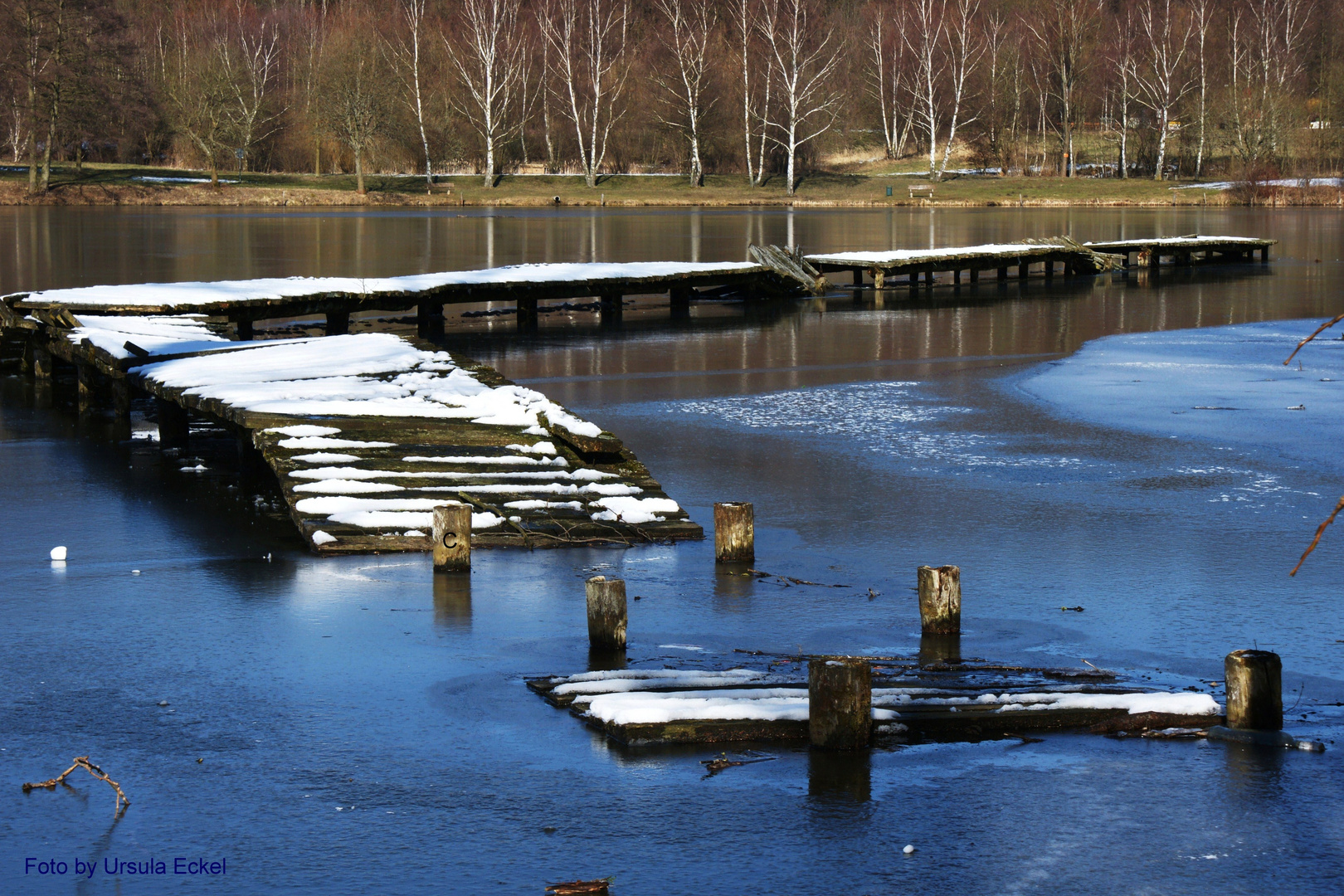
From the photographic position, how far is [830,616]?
7.93 metres

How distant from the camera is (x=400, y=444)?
10.8 metres

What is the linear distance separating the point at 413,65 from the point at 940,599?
69.8 metres

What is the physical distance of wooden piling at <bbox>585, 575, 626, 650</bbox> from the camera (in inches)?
286

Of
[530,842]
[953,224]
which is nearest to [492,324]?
[530,842]

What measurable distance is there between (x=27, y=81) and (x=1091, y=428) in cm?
6015

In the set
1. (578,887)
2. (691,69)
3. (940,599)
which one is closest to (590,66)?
(691,69)

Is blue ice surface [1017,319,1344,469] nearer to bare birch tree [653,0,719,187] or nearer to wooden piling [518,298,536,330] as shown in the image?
wooden piling [518,298,536,330]

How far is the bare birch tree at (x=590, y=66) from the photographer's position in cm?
7212

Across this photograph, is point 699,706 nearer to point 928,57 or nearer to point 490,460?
point 490,460

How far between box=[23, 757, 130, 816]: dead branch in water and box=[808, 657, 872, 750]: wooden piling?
102 inches

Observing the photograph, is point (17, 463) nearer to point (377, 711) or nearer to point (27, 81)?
point (377, 711)

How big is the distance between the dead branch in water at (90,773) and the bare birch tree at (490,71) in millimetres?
66540

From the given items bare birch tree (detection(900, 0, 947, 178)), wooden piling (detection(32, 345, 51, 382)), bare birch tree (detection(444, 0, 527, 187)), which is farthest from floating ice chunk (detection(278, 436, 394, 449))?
bare birch tree (detection(900, 0, 947, 178))

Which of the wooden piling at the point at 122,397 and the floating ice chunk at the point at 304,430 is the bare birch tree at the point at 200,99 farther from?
the floating ice chunk at the point at 304,430
